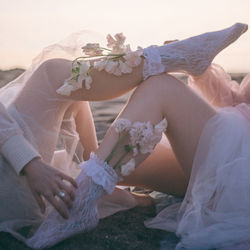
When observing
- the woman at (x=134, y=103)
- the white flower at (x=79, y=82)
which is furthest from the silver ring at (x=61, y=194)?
the white flower at (x=79, y=82)

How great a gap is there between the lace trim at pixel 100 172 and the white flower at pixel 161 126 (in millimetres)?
173

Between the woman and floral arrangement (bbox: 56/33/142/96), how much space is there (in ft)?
0.07

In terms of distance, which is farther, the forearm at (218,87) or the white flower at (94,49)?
the forearm at (218,87)

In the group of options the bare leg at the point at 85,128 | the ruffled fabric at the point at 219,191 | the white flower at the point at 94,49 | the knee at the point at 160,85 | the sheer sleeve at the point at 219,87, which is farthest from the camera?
the bare leg at the point at 85,128

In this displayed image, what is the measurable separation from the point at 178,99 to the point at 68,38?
0.51m

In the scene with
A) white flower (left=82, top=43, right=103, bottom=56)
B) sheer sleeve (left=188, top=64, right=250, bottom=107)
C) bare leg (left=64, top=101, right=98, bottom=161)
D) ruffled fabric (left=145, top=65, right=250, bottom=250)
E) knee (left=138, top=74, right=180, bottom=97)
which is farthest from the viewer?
bare leg (left=64, top=101, right=98, bottom=161)

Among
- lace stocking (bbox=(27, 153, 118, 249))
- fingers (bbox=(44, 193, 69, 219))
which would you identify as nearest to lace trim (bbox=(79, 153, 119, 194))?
lace stocking (bbox=(27, 153, 118, 249))

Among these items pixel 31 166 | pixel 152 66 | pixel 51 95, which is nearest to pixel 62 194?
pixel 31 166

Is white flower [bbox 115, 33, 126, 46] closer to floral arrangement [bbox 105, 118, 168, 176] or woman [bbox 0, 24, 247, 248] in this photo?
woman [bbox 0, 24, 247, 248]

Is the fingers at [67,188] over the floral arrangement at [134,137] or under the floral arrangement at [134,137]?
under

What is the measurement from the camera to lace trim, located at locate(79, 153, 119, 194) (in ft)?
3.76

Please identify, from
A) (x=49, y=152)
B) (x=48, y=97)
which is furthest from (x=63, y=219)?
(x=48, y=97)

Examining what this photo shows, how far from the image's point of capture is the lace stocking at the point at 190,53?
1.26 meters

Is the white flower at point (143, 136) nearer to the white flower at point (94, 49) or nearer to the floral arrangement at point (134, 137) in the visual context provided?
the floral arrangement at point (134, 137)
